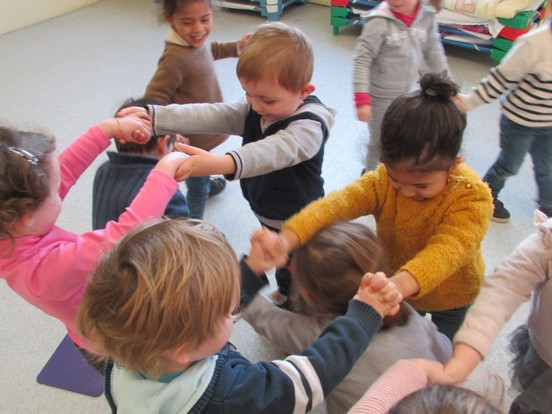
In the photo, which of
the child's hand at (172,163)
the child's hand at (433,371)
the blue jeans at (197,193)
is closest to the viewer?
the child's hand at (433,371)

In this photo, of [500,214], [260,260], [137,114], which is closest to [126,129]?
[137,114]

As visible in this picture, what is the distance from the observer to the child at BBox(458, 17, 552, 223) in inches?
61.6

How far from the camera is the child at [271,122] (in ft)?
3.68

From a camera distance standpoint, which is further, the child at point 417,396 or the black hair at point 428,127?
the black hair at point 428,127

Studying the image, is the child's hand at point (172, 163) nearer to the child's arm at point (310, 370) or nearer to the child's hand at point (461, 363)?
the child's arm at point (310, 370)

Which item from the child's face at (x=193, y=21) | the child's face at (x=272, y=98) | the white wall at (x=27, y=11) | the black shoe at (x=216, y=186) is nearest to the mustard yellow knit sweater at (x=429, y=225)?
the child's face at (x=272, y=98)

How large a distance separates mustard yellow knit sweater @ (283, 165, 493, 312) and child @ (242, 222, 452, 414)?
77 millimetres

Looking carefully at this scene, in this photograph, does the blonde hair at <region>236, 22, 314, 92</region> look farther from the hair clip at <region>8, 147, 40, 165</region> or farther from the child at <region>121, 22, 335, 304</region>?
the hair clip at <region>8, 147, 40, 165</region>

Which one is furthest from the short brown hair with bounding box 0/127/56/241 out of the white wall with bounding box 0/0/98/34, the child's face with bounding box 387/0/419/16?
the white wall with bounding box 0/0/98/34

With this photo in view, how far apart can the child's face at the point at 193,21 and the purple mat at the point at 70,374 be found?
113cm

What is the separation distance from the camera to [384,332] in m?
0.90

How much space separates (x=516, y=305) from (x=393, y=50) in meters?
1.19

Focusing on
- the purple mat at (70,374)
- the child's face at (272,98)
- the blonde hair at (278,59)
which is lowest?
the purple mat at (70,374)

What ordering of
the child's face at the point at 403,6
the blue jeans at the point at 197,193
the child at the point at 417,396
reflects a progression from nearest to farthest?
the child at the point at 417,396
the child's face at the point at 403,6
the blue jeans at the point at 197,193
